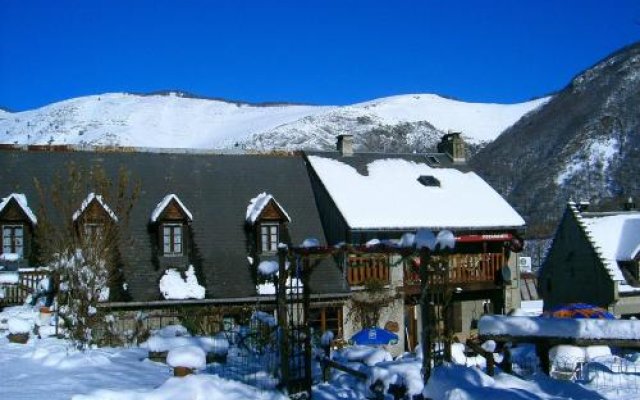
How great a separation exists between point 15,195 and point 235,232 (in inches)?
271

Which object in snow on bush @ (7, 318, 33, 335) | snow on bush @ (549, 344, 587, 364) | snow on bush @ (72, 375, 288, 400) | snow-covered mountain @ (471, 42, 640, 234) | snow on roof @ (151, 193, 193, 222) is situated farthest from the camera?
snow-covered mountain @ (471, 42, 640, 234)

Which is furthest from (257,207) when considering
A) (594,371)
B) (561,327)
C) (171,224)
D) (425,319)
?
(425,319)

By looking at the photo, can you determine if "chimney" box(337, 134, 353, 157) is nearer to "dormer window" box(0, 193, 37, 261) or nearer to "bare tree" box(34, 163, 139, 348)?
"bare tree" box(34, 163, 139, 348)

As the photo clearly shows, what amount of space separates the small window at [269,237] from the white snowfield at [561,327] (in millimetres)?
11381

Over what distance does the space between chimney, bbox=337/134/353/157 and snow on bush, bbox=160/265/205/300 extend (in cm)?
940

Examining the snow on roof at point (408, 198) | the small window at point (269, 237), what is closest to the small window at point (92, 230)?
the small window at point (269, 237)

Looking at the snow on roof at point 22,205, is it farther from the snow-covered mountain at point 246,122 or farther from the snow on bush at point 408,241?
the snow-covered mountain at point 246,122

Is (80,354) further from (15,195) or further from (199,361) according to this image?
(15,195)

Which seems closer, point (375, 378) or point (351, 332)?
point (375, 378)

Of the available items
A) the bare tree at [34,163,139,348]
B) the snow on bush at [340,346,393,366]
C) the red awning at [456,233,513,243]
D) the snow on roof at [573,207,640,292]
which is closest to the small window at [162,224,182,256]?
the bare tree at [34,163,139,348]

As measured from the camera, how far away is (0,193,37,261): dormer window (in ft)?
66.9

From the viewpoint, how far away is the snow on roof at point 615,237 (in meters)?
28.1

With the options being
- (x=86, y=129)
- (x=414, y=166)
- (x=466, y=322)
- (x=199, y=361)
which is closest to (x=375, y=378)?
(x=199, y=361)

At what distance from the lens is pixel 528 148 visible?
107438 mm
